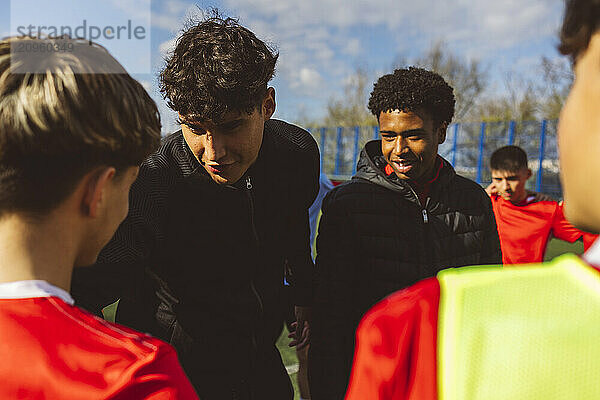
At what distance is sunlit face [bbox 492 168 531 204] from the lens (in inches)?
179

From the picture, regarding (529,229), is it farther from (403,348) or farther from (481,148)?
(481,148)

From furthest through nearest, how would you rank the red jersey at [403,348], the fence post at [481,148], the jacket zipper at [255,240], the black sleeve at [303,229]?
the fence post at [481,148] < the black sleeve at [303,229] < the jacket zipper at [255,240] < the red jersey at [403,348]

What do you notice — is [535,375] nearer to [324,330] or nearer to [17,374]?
[17,374]

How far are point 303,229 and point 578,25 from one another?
1.69 meters

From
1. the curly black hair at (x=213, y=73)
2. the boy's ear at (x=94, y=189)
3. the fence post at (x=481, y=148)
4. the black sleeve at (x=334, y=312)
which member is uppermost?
the fence post at (x=481, y=148)

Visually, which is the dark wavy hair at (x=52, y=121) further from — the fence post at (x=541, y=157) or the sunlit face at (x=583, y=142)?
the fence post at (x=541, y=157)

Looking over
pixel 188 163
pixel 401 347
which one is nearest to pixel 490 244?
pixel 188 163

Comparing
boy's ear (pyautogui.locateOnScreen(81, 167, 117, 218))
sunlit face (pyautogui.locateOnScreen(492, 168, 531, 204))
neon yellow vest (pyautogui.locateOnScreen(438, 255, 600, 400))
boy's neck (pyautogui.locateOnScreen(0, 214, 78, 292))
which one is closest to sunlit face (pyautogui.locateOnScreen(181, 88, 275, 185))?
boy's ear (pyautogui.locateOnScreen(81, 167, 117, 218))

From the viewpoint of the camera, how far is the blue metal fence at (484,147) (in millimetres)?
15977

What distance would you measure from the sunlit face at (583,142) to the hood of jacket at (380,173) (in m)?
1.66

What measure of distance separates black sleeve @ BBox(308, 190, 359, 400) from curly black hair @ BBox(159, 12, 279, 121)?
2.46 ft

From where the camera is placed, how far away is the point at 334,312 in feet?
7.43

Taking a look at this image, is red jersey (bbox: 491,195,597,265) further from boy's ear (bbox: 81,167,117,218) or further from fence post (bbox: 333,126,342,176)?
fence post (bbox: 333,126,342,176)

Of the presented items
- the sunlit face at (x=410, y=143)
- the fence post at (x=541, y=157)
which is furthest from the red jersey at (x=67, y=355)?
the fence post at (x=541, y=157)
